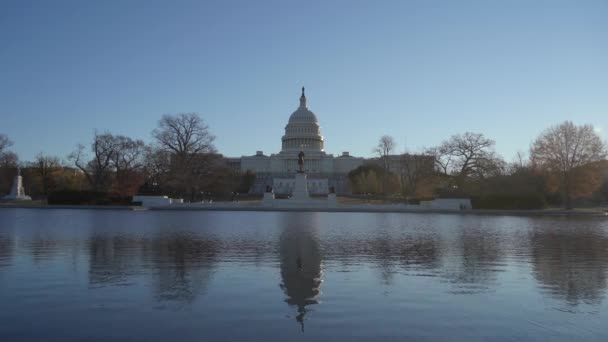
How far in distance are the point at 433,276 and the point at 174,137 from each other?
1866 inches

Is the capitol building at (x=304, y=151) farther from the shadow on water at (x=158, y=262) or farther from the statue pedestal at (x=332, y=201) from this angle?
the shadow on water at (x=158, y=262)

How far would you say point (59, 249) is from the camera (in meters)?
13.5

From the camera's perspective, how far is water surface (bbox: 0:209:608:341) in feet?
20.7

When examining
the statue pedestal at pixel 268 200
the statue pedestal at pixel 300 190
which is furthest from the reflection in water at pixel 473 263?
the statue pedestal at pixel 300 190

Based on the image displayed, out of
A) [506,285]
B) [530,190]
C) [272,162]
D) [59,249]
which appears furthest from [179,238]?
[272,162]

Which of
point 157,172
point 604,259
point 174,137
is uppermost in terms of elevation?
point 174,137

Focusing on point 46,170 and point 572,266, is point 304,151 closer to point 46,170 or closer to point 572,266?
point 46,170

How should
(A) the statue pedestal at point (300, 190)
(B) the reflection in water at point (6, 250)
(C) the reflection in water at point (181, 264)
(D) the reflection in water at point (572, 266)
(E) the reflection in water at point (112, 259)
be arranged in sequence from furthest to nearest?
(A) the statue pedestal at point (300, 190) → (B) the reflection in water at point (6, 250) → (E) the reflection in water at point (112, 259) → (D) the reflection in water at point (572, 266) → (C) the reflection in water at point (181, 264)

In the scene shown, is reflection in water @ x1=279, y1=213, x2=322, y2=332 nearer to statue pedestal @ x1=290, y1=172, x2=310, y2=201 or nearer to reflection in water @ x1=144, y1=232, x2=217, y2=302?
reflection in water @ x1=144, y1=232, x2=217, y2=302

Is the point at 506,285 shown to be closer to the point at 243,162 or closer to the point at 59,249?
the point at 59,249

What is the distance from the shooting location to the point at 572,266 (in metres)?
11.5

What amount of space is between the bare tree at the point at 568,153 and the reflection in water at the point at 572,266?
2903cm

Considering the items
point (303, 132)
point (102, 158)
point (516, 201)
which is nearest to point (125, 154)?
point (102, 158)

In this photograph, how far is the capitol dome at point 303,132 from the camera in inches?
5098
